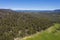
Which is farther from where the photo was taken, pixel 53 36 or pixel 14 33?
pixel 14 33

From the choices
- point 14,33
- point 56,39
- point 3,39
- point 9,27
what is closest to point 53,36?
point 56,39

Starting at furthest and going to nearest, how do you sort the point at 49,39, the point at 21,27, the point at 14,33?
the point at 21,27, the point at 14,33, the point at 49,39

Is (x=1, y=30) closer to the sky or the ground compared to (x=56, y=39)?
closer to the ground

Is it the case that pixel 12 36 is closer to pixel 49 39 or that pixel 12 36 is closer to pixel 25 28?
pixel 25 28

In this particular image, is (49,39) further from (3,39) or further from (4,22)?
(4,22)

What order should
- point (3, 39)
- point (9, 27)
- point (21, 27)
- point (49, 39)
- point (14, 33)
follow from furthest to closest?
point (21, 27), point (9, 27), point (14, 33), point (3, 39), point (49, 39)

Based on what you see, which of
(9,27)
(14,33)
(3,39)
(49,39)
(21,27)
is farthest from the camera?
(21,27)

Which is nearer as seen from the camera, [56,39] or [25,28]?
[56,39]

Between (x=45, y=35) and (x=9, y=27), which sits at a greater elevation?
(x=45, y=35)

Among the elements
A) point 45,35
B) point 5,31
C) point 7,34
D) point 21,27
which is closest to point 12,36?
point 7,34
